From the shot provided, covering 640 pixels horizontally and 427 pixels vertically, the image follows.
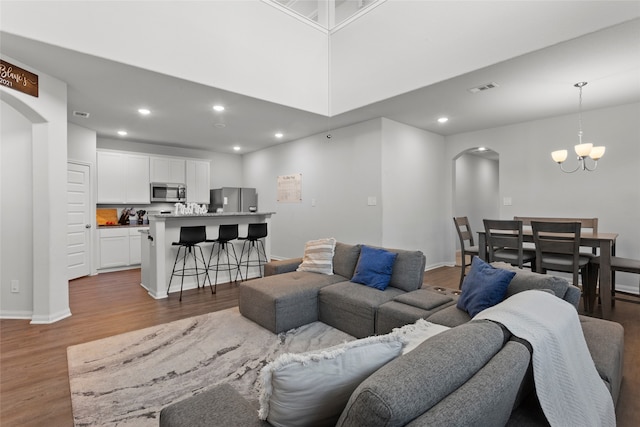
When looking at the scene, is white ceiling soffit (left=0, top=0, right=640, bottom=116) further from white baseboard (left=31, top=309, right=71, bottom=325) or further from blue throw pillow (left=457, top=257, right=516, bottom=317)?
white baseboard (left=31, top=309, right=71, bottom=325)

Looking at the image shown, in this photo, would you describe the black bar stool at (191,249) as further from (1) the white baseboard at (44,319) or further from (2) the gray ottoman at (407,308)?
(2) the gray ottoman at (407,308)

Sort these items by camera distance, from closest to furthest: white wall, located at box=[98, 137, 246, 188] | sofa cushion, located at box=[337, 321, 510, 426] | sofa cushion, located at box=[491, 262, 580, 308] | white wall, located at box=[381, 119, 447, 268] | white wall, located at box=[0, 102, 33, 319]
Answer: sofa cushion, located at box=[337, 321, 510, 426], sofa cushion, located at box=[491, 262, 580, 308], white wall, located at box=[0, 102, 33, 319], white wall, located at box=[381, 119, 447, 268], white wall, located at box=[98, 137, 246, 188]

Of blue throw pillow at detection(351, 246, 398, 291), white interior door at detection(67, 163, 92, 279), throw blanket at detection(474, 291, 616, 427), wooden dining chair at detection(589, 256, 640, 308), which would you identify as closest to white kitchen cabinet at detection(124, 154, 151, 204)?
white interior door at detection(67, 163, 92, 279)

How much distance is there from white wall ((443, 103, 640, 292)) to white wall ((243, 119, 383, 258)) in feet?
7.42

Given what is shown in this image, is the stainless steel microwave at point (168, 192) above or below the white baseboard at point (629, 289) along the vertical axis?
above

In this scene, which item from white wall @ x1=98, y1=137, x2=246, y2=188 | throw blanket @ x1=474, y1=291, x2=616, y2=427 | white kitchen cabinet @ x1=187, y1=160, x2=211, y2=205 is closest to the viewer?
throw blanket @ x1=474, y1=291, x2=616, y2=427

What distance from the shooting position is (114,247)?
5926 millimetres

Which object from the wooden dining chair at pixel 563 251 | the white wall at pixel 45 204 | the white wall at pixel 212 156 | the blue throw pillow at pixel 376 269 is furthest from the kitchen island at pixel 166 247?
the wooden dining chair at pixel 563 251

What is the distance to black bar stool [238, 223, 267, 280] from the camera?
488cm

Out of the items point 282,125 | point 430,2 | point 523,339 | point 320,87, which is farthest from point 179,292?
point 430,2

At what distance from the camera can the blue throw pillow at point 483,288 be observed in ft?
6.84

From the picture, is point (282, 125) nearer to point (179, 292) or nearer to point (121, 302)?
point (179, 292)

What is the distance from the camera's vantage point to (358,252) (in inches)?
142

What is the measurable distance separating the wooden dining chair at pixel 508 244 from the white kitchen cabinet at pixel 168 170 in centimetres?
615
